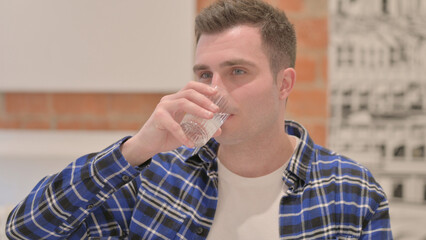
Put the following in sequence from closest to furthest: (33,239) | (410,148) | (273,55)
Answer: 1. (33,239)
2. (273,55)
3. (410,148)

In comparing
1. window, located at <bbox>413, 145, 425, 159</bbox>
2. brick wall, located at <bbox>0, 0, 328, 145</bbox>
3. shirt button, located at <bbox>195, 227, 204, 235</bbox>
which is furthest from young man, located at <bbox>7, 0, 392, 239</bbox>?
window, located at <bbox>413, 145, 425, 159</bbox>

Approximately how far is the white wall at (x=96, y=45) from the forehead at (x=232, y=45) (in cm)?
73

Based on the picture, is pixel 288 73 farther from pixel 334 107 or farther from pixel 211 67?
pixel 334 107

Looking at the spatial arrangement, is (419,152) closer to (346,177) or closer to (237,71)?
(346,177)

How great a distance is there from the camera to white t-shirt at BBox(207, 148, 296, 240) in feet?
4.00

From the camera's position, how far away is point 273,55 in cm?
131

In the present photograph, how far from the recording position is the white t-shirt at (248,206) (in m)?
1.22

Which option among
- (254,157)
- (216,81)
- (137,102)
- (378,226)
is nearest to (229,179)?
(254,157)

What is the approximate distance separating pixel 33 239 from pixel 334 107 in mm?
1256

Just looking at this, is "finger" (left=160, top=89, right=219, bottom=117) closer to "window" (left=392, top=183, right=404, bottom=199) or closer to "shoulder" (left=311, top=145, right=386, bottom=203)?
"shoulder" (left=311, top=145, right=386, bottom=203)

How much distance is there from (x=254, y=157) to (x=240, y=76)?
244 millimetres

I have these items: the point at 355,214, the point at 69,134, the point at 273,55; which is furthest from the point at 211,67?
the point at 69,134

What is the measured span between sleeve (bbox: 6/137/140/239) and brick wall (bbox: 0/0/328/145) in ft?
2.93

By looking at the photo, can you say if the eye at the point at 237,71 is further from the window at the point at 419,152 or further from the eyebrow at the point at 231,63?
the window at the point at 419,152
